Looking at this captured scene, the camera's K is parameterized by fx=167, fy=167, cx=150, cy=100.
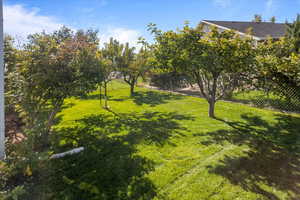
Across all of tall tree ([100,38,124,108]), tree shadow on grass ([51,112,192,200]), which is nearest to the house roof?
tall tree ([100,38,124,108])

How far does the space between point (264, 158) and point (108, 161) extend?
3713mm

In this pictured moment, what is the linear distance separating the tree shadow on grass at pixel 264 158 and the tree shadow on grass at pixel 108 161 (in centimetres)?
157

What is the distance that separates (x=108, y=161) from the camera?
3.92 metres

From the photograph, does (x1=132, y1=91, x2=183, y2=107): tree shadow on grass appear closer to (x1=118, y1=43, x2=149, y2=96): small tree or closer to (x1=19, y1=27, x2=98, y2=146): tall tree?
(x1=118, y1=43, x2=149, y2=96): small tree

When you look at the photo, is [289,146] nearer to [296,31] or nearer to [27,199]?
[27,199]

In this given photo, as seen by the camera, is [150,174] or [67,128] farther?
[67,128]

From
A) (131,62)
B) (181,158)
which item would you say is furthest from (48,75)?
(131,62)

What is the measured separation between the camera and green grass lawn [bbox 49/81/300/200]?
9.76 ft

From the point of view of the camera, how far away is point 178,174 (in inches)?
135

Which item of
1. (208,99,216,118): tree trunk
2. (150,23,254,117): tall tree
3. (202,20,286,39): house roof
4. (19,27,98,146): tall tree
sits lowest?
(208,99,216,118): tree trunk

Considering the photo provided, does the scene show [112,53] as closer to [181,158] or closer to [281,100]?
[181,158]

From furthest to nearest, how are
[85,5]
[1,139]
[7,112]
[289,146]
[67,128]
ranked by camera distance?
[67,128] → [85,5] → [289,146] → [7,112] → [1,139]

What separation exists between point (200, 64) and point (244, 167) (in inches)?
135

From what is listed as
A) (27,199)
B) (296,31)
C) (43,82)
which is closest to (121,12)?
(43,82)
